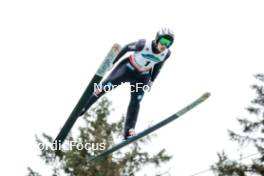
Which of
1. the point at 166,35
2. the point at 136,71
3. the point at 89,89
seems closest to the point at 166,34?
the point at 166,35

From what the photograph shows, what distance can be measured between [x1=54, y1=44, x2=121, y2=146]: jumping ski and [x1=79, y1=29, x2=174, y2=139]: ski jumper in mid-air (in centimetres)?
13

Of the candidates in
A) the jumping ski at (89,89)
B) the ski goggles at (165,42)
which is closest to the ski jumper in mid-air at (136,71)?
the ski goggles at (165,42)

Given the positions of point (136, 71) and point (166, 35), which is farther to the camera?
point (136, 71)

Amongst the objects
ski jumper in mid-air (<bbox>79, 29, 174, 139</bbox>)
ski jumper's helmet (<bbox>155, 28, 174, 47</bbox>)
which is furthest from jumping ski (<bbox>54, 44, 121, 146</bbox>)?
ski jumper's helmet (<bbox>155, 28, 174, 47</bbox>)

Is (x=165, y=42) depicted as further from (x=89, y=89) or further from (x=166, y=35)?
(x=89, y=89)

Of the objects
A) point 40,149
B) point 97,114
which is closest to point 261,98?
point 97,114

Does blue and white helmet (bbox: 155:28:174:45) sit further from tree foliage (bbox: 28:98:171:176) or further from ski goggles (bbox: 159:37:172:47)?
tree foliage (bbox: 28:98:171:176)

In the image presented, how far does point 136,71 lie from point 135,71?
0.06ft

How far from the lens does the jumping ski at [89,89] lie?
8969 mm

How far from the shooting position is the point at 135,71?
31.8 ft

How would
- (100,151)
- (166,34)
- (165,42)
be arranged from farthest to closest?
(100,151), (165,42), (166,34)

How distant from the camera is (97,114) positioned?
2059 centimetres

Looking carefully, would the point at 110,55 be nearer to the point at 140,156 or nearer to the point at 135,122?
the point at 135,122

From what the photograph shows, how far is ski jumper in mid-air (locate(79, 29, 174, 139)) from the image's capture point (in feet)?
30.5
